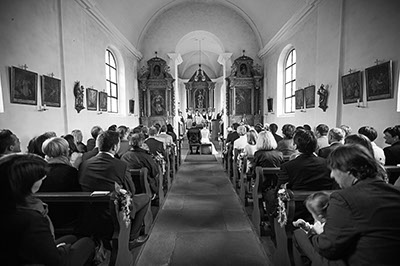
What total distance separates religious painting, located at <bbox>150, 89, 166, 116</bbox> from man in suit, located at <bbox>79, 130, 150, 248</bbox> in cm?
1073

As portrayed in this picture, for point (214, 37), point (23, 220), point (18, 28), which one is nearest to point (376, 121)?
point (23, 220)

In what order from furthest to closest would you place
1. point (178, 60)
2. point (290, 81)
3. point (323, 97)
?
point (178, 60)
point (290, 81)
point (323, 97)

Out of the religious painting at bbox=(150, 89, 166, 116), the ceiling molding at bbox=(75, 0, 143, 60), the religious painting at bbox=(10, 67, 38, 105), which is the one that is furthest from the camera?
the religious painting at bbox=(150, 89, 166, 116)

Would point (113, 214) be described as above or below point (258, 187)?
above

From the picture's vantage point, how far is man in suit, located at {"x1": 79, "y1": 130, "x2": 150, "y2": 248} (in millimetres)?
2572

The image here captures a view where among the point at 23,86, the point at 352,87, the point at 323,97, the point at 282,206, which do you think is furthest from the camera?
the point at 323,97

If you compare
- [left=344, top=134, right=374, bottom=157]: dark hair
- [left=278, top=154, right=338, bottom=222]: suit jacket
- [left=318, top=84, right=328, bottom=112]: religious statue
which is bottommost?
[left=278, top=154, right=338, bottom=222]: suit jacket

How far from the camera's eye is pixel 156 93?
44.5 feet

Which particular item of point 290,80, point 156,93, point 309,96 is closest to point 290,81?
point 290,80

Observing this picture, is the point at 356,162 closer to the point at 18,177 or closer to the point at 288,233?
the point at 288,233

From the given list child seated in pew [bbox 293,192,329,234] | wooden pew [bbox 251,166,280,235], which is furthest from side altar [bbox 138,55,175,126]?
child seated in pew [bbox 293,192,329,234]

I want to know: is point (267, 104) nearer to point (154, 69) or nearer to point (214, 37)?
point (214, 37)

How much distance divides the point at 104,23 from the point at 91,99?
2918 millimetres

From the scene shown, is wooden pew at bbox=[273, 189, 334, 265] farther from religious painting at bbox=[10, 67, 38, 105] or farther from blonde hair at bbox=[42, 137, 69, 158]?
religious painting at bbox=[10, 67, 38, 105]
